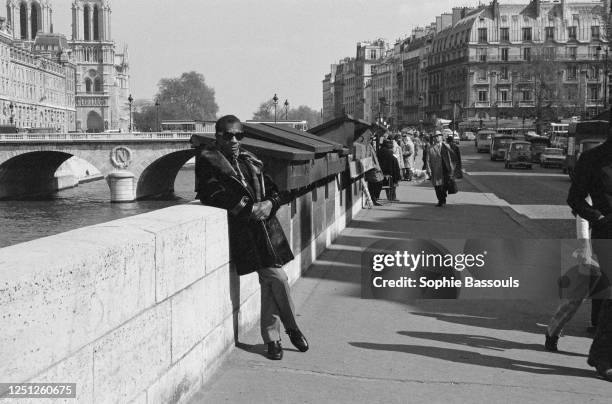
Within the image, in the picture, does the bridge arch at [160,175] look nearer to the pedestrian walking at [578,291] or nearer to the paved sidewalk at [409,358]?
the paved sidewalk at [409,358]

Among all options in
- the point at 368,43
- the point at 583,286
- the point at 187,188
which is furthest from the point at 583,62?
the point at 583,286

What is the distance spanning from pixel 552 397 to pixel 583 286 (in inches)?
45.7

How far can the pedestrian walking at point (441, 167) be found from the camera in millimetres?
18406

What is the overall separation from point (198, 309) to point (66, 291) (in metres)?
1.91

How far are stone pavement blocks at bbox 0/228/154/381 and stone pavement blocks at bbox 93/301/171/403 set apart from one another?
0.07 meters

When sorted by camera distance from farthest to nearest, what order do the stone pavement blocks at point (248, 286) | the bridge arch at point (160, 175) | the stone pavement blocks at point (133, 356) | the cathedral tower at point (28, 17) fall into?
1. the cathedral tower at point (28, 17)
2. the bridge arch at point (160, 175)
3. the stone pavement blocks at point (248, 286)
4. the stone pavement blocks at point (133, 356)

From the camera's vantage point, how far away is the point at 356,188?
18375mm

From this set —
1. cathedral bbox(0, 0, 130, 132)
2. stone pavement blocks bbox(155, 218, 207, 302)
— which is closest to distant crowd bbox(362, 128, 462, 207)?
stone pavement blocks bbox(155, 218, 207, 302)

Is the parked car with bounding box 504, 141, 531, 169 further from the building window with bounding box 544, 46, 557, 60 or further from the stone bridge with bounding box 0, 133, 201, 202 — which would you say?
the building window with bounding box 544, 46, 557, 60

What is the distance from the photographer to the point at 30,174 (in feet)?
283

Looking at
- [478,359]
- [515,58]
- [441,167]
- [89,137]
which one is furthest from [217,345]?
[515,58]
